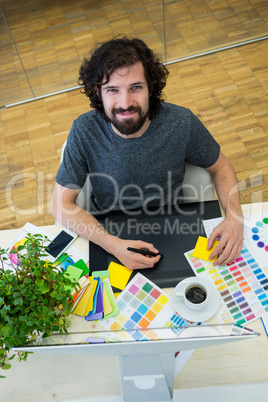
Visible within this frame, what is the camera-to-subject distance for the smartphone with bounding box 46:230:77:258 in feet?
4.97

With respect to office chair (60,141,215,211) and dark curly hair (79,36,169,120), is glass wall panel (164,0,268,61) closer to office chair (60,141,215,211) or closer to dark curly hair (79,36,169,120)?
dark curly hair (79,36,169,120)

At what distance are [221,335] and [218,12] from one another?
298 centimetres

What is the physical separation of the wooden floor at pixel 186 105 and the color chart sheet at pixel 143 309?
56.3 inches

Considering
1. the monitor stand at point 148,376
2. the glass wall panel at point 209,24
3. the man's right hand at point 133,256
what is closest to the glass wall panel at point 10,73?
the glass wall panel at point 209,24

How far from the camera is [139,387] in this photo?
1162 mm

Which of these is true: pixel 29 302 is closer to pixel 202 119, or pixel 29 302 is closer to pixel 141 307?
pixel 141 307

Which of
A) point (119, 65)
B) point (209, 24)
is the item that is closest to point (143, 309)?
point (119, 65)

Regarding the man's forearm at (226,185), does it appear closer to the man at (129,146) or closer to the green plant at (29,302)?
the man at (129,146)

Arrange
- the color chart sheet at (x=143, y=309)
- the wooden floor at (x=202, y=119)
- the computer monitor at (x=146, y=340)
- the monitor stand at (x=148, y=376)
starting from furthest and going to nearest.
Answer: the wooden floor at (x=202, y=119) < the color chart sheet at (x=143, y=309) < the monitor stand at (x=148, y=376) < the computer monitor at (x=146, y=340)

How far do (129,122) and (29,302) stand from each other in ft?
2.58

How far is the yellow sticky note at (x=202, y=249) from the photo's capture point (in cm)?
145

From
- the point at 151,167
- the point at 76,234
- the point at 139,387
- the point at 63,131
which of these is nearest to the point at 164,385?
the point at 139,387

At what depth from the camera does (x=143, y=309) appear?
1.35m

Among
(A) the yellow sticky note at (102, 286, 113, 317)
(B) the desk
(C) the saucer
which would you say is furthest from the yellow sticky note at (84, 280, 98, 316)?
(C) the saucer
